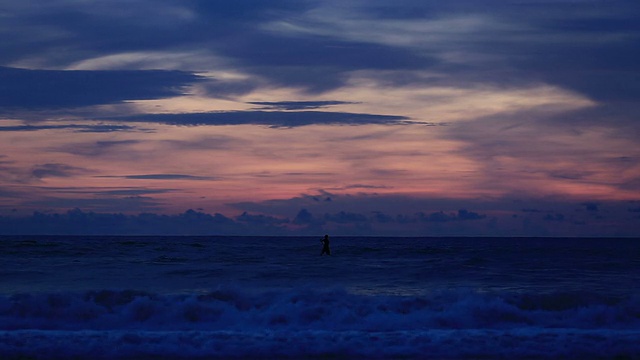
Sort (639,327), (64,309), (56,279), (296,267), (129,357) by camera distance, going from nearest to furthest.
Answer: (129,357)
(639,327)
(64,309)
(56,279)
(296,267)

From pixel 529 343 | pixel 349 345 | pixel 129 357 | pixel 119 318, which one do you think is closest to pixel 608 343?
pixel 529 343

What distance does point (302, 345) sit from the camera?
10359 mm

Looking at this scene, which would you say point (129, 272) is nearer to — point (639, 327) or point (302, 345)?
point (302, 345)

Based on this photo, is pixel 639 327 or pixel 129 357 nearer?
pixel 129 357

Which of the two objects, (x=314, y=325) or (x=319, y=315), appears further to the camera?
(x=319, y=315)

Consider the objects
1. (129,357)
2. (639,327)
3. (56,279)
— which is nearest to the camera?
(129,357)

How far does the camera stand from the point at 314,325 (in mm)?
12742

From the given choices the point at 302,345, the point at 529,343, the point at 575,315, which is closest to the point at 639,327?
the point at 575,315

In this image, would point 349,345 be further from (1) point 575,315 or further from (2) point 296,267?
(2) point 296,267

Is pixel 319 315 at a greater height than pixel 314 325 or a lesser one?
greater

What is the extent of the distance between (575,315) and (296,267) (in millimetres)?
13433

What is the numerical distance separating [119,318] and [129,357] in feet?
11.5

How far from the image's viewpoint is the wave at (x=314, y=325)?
10133 mm

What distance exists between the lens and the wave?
10.1 m
